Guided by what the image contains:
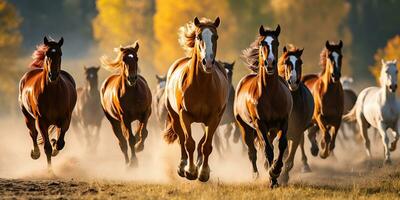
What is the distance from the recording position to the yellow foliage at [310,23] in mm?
46562

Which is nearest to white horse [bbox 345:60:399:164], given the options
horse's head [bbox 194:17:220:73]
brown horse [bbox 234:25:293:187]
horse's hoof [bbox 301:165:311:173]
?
horse's hoof [bbox 301:165:311:173]

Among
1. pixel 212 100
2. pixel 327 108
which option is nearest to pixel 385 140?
pixel 327 108

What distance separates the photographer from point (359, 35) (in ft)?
203

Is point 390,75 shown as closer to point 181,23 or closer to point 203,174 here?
point 203,174

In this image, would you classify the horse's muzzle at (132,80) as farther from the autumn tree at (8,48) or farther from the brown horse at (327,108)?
the autumn tree at (8,48)

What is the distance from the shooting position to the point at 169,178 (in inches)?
611

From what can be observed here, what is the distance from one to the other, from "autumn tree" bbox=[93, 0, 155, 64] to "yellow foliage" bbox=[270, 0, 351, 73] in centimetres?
1017

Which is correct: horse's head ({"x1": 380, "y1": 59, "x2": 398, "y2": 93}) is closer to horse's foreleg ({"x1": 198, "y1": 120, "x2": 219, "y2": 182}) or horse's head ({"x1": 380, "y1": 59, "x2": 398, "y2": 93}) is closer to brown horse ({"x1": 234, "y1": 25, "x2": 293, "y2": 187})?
brown horse ({"x1": 234, "y1": 25, "x2": 293, "y2": 187})

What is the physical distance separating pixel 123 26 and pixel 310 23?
13333 mm

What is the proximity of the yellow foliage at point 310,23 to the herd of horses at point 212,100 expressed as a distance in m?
24.7

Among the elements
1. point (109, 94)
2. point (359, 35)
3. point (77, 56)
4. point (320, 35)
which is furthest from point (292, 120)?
point (77, 56)

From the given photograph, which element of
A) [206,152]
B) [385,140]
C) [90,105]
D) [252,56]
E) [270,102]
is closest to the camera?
[206,152]

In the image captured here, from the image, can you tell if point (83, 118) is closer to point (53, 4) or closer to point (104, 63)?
point (104, 63)

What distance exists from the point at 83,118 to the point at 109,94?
8.20m
